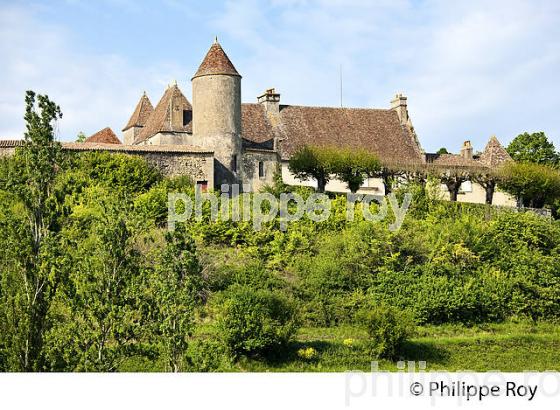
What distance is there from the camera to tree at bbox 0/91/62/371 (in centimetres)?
2195

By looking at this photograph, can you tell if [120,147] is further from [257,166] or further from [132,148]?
[257,166]

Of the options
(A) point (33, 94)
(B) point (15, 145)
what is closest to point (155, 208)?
(B) point (15, 145)

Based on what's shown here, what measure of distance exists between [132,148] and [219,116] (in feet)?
13.8

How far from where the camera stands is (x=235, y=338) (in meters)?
27.1

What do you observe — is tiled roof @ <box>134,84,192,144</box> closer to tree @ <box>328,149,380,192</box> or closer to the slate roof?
tree @ <box>328,149,380,192</box>

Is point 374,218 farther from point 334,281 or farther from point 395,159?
point 395,159

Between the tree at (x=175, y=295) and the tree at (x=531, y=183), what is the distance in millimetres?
26287

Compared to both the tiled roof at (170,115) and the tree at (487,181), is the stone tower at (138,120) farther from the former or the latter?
the tree at (487,181)

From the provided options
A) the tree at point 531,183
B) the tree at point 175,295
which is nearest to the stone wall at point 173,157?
the tree at point 531,183

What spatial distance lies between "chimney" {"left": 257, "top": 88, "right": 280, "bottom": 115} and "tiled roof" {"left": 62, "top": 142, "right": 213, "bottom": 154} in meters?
7.83

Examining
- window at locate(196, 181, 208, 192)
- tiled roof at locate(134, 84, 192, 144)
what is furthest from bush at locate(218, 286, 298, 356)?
tiled roof at locate(134, 84, 192, 144)

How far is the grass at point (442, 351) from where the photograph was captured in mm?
27422

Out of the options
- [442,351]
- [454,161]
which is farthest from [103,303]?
[454,161]

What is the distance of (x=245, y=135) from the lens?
4572 centimetres
